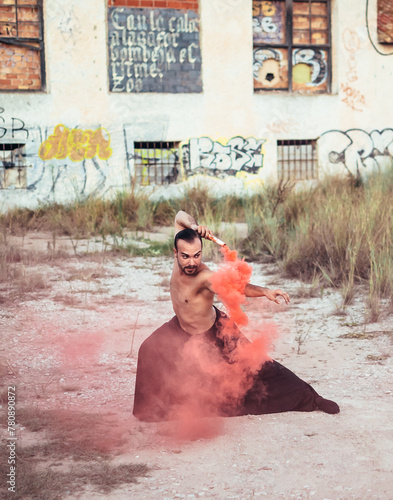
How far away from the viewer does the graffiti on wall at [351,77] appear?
1466cm

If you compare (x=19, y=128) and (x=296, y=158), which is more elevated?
(x=19, y=128)

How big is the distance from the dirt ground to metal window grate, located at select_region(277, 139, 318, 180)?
7331 mm

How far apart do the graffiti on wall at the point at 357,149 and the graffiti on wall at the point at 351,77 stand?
62 centimetres

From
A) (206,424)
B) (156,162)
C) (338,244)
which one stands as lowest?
(206,424)

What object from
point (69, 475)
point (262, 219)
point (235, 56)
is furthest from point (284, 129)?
point (69, 475)

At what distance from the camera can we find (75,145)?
13.3m

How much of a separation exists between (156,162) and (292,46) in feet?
13.1

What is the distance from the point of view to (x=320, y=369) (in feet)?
16.2

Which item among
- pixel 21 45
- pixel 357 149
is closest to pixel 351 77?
pixel 357 149

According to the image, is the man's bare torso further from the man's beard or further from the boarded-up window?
the boarded-up window

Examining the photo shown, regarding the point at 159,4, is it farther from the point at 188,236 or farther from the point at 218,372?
the point at 218,372

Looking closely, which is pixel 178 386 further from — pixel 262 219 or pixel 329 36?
pixel 329 36

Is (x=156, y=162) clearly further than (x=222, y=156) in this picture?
No

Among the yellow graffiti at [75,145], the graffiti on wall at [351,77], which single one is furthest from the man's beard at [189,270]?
the graffiti on wall at [351,77]
